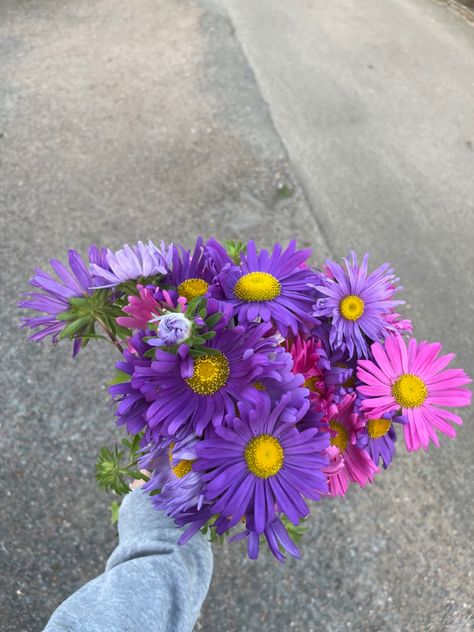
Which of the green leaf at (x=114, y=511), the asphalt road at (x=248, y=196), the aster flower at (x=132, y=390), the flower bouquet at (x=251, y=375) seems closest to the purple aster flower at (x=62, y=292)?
the flower bouquet at (x=251, y=375)

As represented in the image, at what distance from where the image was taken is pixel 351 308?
0.58 meters

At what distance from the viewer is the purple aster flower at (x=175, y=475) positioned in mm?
500

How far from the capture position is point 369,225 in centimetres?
202

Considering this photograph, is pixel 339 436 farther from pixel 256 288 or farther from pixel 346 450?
pixel 256 288

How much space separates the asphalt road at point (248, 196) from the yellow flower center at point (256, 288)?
1013 mm

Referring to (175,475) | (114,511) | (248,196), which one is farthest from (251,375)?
(248,196)

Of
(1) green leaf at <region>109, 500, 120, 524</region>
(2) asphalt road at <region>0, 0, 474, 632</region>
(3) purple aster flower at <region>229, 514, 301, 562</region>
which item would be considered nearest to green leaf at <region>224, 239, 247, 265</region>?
(3) purple aster flower at <region>229, 514, 301, 562</region>

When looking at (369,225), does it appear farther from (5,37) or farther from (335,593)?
(5,37)

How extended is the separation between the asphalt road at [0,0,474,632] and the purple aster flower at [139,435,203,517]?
910 mm

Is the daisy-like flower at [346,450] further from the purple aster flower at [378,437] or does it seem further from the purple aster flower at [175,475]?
the purple aster flower at [175,475]

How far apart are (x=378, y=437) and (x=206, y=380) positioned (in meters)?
0.22

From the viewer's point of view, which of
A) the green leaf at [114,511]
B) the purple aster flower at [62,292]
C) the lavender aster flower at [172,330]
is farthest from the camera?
the green leaf at [114,511]

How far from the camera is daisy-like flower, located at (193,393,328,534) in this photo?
489mm

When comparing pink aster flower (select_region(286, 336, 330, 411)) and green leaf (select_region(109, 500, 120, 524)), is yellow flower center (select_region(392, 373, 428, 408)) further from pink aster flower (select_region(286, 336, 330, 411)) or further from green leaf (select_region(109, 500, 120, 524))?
green leaf (select_region(109, 500, 120, 524))
